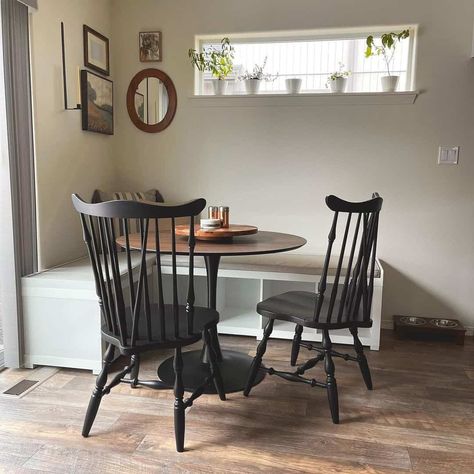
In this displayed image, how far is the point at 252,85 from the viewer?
3.14 m

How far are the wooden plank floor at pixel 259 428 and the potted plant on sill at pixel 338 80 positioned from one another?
1821 mm

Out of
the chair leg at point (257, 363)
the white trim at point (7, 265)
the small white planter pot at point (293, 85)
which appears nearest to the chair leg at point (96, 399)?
the chair leg at point (257, 363)

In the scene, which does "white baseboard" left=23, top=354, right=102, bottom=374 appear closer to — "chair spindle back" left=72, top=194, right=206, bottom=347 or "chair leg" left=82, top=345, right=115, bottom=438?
"chair leg" left=82, top=345, right=115, bottom=438

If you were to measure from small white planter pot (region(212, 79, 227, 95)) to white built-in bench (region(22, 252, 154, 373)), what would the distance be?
1604 mm

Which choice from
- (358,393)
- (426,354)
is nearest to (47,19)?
(358,393)

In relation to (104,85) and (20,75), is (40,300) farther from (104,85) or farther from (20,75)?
(104,85)

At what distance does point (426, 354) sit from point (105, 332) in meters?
1.91

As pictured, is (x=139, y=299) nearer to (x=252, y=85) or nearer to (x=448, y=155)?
(x=252, y=85)

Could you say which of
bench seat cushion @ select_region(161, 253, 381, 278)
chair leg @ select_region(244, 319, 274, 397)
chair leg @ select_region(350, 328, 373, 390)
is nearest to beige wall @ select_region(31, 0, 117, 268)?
bench seat cushion @ select_region(161, 253, 381, 278)

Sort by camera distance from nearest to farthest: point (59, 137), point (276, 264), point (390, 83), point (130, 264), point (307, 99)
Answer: point (130, 264), point (59, 137), point (276, 264), point (390, 83), point (307, 99)

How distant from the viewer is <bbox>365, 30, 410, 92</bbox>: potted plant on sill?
2.89 m

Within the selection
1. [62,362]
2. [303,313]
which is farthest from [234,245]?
[62,362]

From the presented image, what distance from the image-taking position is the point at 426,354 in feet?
8.77

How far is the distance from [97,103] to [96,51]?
36 cm
